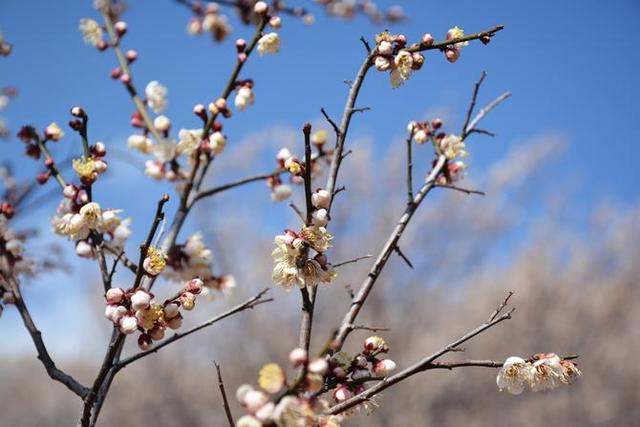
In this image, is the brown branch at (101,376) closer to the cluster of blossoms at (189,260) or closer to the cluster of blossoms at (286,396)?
the cluster of blossoms at (286,396)

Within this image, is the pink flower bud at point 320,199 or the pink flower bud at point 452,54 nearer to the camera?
the pink flower bud at point 320,199

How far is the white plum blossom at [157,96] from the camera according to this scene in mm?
2088

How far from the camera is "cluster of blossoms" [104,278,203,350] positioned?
1243 mm

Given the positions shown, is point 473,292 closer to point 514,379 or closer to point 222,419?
point 222,419

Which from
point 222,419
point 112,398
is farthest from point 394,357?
point 112,398

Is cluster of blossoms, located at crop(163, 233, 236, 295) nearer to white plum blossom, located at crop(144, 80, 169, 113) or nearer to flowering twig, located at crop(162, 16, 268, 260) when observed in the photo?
flowering twig, located at crop(162, 16, 268, 260)

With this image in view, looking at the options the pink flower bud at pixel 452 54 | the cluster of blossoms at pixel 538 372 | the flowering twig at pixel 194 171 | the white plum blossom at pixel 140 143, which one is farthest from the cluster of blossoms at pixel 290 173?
the cluster of blossoms at pixel 538 372

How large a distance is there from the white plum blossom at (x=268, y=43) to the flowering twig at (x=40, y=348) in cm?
113

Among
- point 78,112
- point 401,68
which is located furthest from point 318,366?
point 78,112

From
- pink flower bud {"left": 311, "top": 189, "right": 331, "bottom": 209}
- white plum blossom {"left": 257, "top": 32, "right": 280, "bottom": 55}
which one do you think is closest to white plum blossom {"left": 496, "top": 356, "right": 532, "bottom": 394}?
pink flower bud {"left": 311, "top": 189, "right": 331, "bottom": 209}

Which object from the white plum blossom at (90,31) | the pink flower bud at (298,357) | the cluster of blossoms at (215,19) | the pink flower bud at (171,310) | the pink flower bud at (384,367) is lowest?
the pink flower bud at (298,357)

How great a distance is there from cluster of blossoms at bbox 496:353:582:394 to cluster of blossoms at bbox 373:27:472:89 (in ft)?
2.66

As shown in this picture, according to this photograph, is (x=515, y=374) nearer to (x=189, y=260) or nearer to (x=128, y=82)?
(x=189, y=260)

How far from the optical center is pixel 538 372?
4.17 feet
